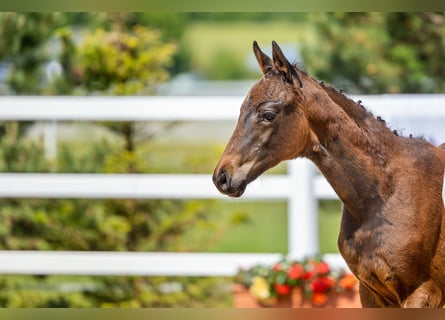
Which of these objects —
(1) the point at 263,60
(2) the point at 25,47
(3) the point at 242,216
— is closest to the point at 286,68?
(1) the point at 263,60

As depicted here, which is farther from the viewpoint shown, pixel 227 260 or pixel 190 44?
pixel 190 44

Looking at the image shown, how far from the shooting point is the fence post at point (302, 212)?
4.45m

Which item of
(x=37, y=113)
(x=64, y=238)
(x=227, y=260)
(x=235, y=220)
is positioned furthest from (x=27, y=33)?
(x=227, y=260)

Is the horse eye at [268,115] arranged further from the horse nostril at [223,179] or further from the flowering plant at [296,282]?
the flowering plant at [296,282]

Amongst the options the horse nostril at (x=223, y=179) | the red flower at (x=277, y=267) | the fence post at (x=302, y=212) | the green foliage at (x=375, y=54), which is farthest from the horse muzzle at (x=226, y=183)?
the green foliage at (x=375, y=54)

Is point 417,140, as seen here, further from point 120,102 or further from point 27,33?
point 27,33

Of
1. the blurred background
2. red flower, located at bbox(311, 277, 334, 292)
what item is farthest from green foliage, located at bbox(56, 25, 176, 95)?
red flower, located at bbox(311, 277, 334, 292)

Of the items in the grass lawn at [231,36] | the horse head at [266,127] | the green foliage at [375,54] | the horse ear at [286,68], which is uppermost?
the grass lawn at [231,36]

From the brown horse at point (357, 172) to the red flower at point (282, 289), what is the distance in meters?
1.26

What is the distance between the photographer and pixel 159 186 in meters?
4.74

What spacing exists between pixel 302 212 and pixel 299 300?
0.79 metres

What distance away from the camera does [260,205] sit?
1145 centimetres

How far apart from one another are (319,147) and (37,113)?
2831 mm

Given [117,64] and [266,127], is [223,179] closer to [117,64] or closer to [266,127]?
[266,127]
